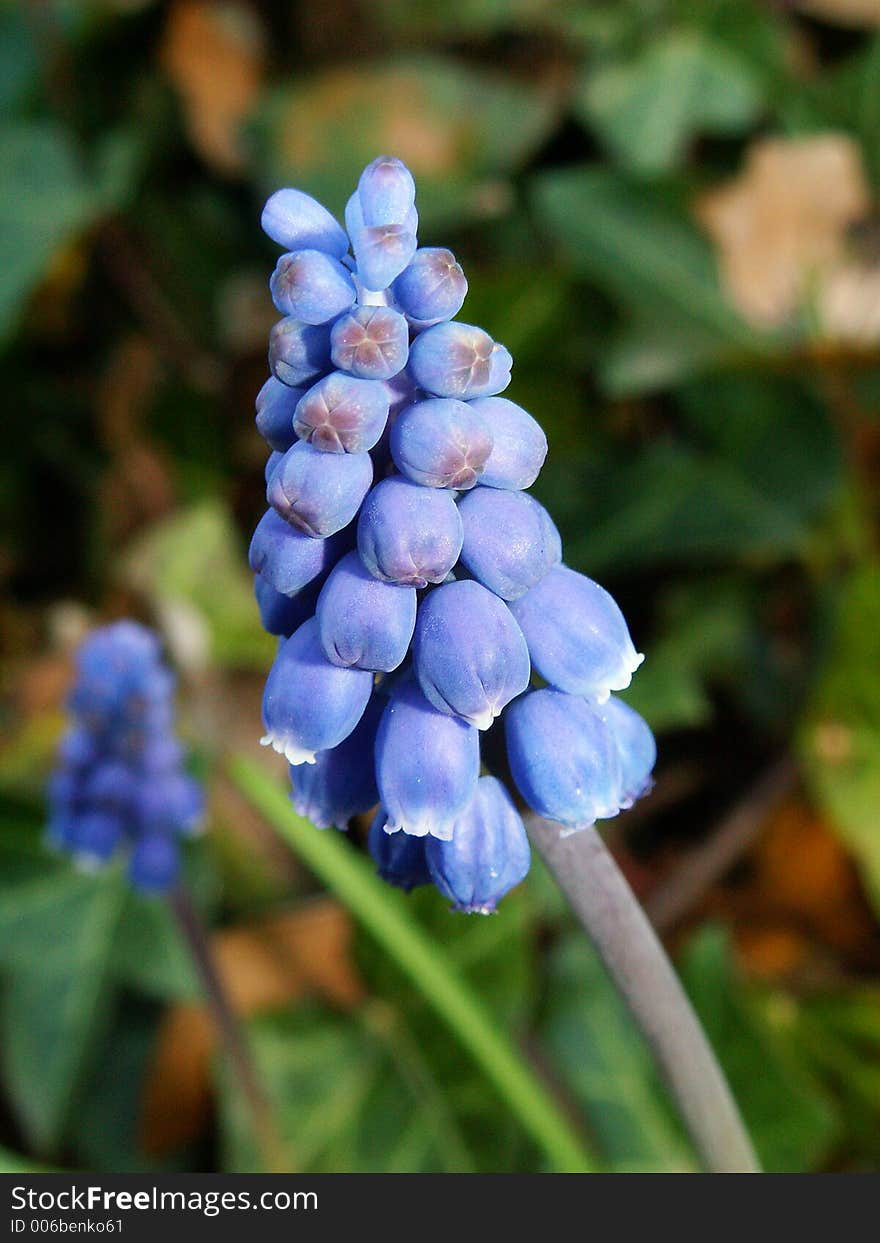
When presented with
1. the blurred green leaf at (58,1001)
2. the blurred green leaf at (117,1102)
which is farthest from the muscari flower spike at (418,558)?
the blurred green leaf at (117,1102)

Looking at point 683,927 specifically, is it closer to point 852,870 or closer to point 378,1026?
point 852,870

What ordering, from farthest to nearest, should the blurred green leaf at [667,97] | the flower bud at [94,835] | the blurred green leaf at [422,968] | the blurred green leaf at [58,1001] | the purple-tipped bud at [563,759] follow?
the blurred green leaf at [667,97], the blurred green leaf at [58,1001], the flower bud at [94,835], the blurred green leaf at [422,968], the purple-tipped bud at [563,759]

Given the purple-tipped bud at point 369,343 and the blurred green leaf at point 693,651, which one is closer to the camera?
the purple-tipped bud at point 369,343

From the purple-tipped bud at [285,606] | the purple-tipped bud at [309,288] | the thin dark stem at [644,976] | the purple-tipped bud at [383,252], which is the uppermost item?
the purple-tipped bud at [383,252]

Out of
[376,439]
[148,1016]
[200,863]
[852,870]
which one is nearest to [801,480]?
[852,870]

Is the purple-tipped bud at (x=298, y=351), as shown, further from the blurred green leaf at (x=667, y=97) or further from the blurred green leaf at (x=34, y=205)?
the blurred green leaf at (x=34, y=205)

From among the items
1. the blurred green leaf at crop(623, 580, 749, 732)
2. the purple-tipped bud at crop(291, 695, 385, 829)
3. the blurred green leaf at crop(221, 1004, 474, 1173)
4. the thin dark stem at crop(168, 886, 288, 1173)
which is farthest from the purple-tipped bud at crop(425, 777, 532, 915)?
the blurred green leaf at crop(221, 1004, 474, 1173)

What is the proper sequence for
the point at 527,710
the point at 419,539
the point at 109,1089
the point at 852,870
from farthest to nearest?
the point at 852,870, the point at 109,1089, the point at 527,710, the point at 419,539
